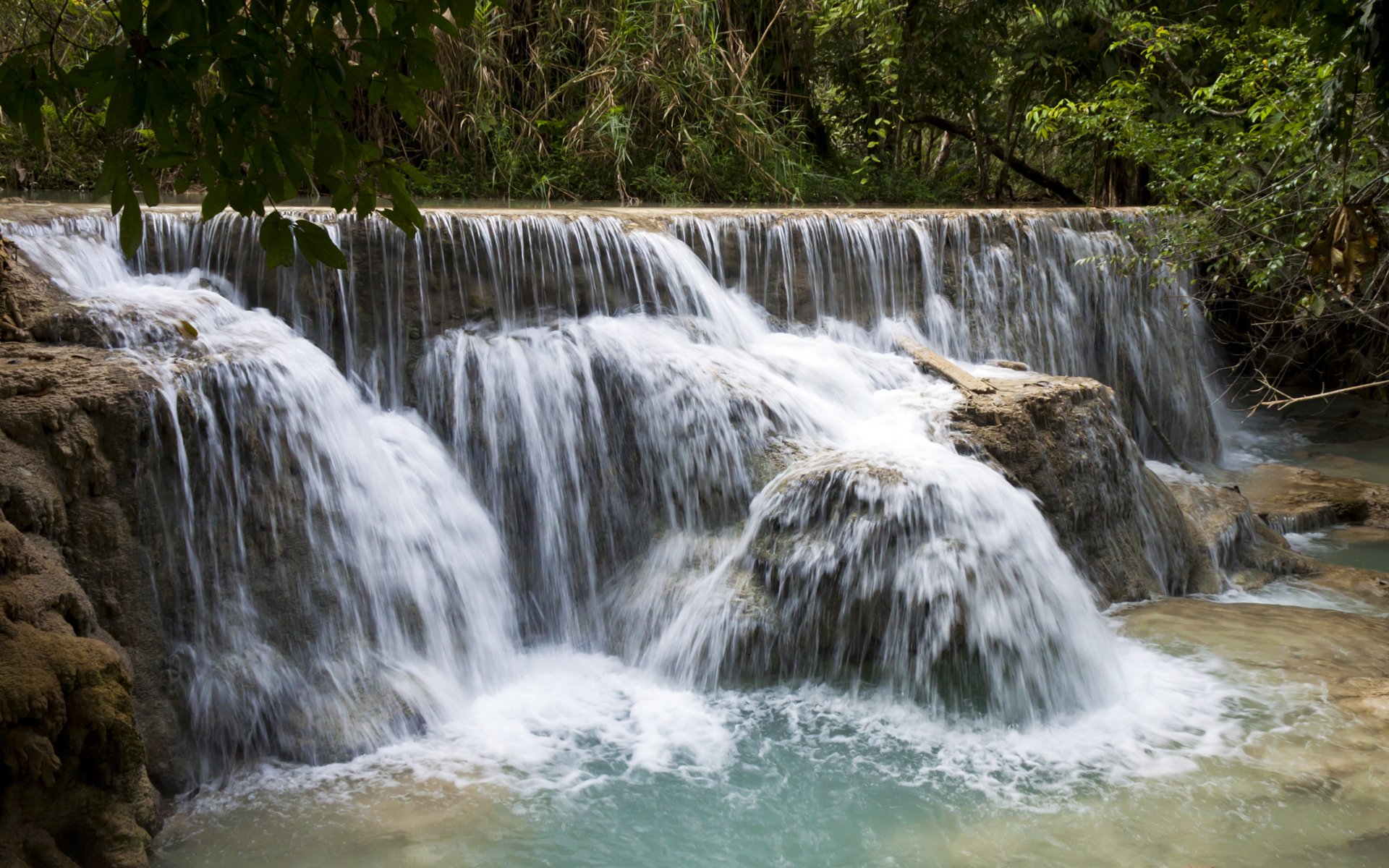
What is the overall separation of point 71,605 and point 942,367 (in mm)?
5337

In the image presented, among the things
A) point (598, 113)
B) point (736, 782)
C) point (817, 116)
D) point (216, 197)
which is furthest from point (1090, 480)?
point (817, 116)

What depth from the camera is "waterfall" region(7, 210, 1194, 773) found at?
4809 millimetres

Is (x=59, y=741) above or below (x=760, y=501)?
below

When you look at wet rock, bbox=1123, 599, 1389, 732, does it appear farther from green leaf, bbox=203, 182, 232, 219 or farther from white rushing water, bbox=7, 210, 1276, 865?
green leaf, bbox=203, 182, 232, 219

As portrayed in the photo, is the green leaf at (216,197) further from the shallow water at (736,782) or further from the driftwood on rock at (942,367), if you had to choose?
the driftwood on rock at (942,367)

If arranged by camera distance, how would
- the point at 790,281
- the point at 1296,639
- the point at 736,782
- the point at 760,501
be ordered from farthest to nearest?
the point at 790,281
the point at 760,501
the point at 1296,639
the point at 736,782

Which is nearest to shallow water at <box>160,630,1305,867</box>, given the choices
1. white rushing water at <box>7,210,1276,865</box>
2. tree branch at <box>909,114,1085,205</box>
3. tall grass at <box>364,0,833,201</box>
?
white rushing water at <box>7,210,1276,865</box>

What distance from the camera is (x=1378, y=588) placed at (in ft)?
22.5

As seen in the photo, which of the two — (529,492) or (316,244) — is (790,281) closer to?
(529,492)

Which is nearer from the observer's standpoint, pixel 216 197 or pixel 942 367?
pixel 216 197

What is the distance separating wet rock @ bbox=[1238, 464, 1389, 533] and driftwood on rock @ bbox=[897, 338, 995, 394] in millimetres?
3024

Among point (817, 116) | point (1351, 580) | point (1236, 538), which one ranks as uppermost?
point (817, 116)

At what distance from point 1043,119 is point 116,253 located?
7.32m

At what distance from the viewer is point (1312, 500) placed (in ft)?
29.1
